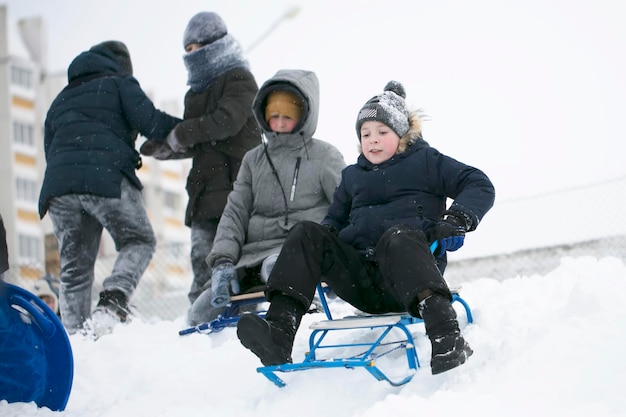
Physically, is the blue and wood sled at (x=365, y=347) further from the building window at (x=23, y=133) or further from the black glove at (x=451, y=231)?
the building window at (x=23, y=133)

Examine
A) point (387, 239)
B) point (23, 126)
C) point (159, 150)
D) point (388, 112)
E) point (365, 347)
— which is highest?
point (388, 112)

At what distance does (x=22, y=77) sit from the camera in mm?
32344

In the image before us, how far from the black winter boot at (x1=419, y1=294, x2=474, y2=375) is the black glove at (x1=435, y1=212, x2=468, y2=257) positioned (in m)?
0.26

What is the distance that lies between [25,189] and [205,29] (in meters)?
28.9

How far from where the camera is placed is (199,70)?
518cm

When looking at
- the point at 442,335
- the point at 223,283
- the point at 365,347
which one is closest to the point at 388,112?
the point at 365,347

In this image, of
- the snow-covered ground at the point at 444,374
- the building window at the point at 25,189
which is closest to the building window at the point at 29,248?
the building window at the point at 25,189

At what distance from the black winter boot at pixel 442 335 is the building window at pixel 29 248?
30.0m

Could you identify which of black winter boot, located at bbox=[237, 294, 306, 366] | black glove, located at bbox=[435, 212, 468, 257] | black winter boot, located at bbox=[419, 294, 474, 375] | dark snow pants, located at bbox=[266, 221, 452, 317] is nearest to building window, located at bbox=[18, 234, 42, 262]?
dark snow pants, located at bbox=[266, 221, 452, 317]

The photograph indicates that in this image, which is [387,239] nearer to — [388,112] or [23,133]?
[388,112]

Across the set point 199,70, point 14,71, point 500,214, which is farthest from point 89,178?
point 14,71

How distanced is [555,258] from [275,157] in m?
4.79

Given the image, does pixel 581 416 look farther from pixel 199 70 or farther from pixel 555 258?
pixel 555 258

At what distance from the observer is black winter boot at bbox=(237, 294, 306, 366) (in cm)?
298
